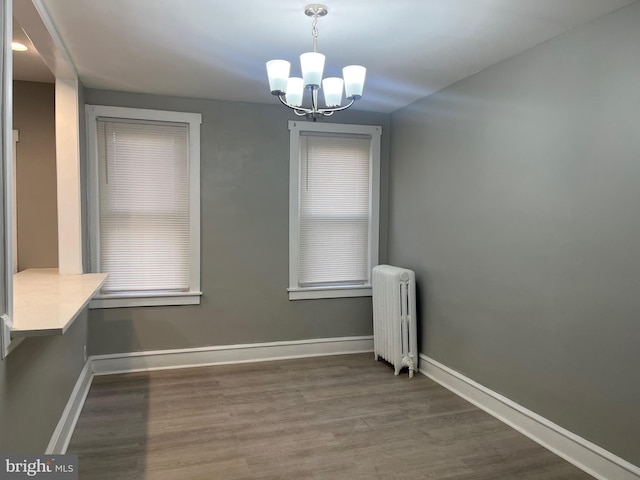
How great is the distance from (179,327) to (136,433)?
4.40 feet

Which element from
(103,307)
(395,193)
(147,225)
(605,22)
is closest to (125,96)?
Result: (147,225)

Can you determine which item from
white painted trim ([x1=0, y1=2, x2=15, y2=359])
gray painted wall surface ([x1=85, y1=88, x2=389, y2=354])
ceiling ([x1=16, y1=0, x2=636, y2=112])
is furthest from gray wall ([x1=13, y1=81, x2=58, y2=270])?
white painted trim ([x1=0, y1=2, x2=15, y2=359])

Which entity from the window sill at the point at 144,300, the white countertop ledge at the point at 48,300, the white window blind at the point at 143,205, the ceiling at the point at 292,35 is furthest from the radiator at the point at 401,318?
the white countertop ledge at the point at 48,300

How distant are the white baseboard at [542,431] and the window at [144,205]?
2386 millimetres

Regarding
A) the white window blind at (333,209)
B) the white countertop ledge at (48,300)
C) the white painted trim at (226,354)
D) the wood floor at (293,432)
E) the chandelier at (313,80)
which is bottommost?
the wood floor at (293,432)

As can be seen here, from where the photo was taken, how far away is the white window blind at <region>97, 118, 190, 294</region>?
3.91m

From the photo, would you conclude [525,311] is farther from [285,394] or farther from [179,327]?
[179,327]

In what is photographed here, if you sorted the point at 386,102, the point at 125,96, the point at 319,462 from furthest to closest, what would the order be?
the point at 386,102, the point at 125,96, the point at 319,462

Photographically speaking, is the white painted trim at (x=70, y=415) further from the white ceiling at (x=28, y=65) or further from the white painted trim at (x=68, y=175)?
the white ceiling at (x=28, y=65)

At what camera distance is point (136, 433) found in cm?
287

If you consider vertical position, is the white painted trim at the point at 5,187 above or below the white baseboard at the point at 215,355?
above

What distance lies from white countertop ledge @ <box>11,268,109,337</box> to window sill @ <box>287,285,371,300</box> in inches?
71.3

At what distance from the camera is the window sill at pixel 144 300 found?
154 inches

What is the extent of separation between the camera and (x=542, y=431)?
9.14ft
